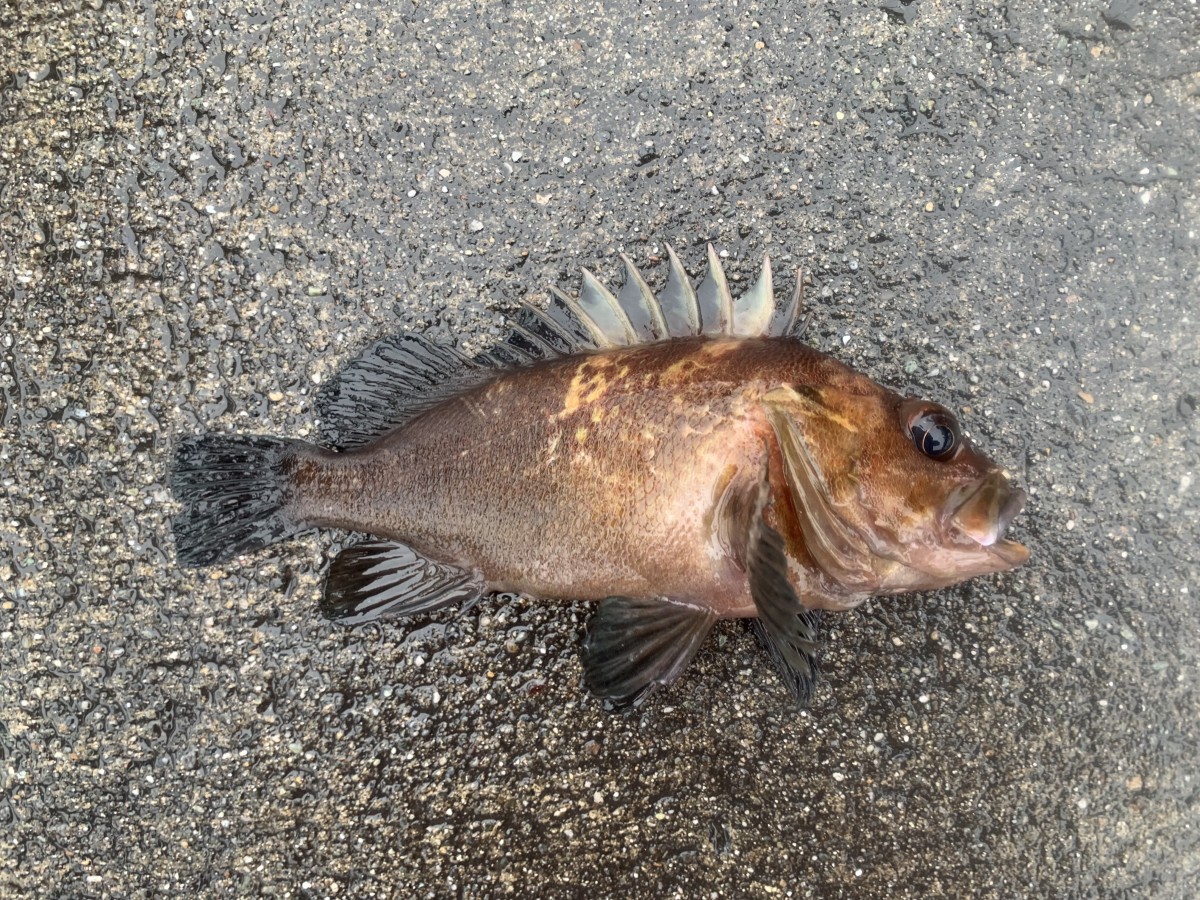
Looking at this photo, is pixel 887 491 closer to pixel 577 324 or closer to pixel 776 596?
pixel 776 596

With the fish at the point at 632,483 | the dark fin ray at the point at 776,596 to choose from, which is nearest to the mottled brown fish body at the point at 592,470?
the fish at the point at 632,483

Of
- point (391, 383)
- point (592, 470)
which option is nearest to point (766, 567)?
point (592, 470)

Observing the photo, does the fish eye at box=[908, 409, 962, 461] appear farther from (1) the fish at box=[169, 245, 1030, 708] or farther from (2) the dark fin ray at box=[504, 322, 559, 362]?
(2) the dark fin ray at box=[504, 322, 559, 362]

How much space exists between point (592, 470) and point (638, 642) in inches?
20.7

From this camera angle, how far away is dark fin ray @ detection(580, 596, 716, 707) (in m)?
2.15

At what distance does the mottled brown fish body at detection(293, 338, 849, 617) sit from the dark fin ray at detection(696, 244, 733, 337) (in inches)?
2.9

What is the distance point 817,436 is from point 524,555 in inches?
34.9

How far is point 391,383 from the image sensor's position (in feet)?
7.88

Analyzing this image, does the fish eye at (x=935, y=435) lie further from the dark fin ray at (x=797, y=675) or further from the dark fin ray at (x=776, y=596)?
the dark fin ray at (x=797, y=675)

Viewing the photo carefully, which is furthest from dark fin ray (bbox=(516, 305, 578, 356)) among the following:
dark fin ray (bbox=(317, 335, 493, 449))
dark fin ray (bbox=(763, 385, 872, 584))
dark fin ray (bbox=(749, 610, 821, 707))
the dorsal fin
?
dark fin ray (bbox=(749, 610, 821, 707))

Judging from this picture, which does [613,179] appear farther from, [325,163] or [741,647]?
[741,647]

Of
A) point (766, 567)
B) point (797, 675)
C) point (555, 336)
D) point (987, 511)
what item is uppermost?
point (555, 336)

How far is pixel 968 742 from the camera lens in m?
2.57

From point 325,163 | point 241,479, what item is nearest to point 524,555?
point 241,479
